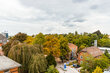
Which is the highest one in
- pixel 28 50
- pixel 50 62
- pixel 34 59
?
pixel 28 50

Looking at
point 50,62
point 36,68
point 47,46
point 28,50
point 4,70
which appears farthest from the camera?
point 47,46

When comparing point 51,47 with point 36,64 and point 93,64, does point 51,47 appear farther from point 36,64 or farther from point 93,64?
point 93,64

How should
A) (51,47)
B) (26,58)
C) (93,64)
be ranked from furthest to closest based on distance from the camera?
(51,47) < (93,64) < (26,58)

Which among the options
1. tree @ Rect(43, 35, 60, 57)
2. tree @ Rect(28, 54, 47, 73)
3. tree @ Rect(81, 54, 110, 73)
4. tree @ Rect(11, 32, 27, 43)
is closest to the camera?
tree @ Rect(28, 54, 47, 73)

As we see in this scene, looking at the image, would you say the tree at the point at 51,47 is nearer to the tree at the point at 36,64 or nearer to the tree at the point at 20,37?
the tree at the point at 36,64

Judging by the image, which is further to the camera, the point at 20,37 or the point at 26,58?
the point at 20,37

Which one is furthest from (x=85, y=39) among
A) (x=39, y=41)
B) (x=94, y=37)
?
(x=39, y=41)

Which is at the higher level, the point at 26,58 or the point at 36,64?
the point at 26,58

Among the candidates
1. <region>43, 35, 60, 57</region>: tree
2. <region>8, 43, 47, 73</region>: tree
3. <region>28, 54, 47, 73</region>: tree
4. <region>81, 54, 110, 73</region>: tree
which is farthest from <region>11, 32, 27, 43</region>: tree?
<region>81, 54, 110, 73</region>: tree

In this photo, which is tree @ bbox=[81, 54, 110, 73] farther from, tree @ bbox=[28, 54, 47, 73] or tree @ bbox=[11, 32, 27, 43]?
tree @ bbox=[11, 32, 27, 43]

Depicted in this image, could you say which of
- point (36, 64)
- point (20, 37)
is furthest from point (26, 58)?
point (20, 37)

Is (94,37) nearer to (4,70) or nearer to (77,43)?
(77,43)
